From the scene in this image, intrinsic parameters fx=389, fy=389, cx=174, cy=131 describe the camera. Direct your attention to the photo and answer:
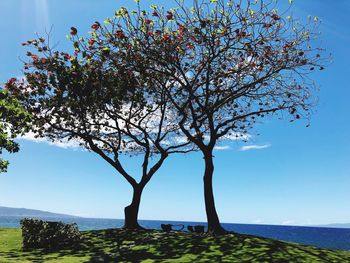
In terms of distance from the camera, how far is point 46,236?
79.2ft

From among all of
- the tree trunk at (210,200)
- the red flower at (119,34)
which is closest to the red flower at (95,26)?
the red flower at (119,34)

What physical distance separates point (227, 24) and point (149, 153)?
49.3 feet

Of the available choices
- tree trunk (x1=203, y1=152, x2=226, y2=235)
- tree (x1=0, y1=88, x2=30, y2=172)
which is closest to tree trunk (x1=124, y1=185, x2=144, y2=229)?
tree trunk (x1=203, y1=152, x2=226, y2=235)

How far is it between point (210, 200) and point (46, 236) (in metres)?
11.2

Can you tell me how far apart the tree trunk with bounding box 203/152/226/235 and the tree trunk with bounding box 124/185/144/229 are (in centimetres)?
734

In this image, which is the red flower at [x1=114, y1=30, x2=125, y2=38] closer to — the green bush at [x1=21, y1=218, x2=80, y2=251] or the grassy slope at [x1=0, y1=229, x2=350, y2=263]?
the green bush at [x1=21, y1=218, x2=80, y2=251]

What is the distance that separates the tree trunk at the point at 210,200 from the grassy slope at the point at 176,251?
1791mm

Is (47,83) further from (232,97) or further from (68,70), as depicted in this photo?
(232,97)

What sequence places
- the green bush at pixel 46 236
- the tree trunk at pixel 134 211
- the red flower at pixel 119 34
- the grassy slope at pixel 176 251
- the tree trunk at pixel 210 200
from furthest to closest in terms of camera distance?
the tree trunk at pixel 134 211, the tree trunk at pixel 210 200, the red flower at pixel 119 34, the green bush at pixel 46 236, the grassy slope at pixel 176 251

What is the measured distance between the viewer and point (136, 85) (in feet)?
100

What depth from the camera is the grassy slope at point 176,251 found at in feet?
63.4

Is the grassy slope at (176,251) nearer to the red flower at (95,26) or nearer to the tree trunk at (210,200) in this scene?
the tree trunk at (210,200)

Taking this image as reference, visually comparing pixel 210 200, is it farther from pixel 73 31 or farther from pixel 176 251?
pixel 73 31

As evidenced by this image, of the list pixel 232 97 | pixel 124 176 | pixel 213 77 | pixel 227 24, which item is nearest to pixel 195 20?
pixel 227 24
